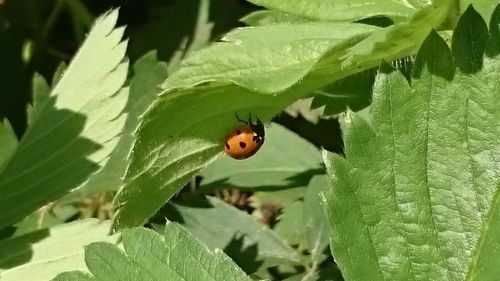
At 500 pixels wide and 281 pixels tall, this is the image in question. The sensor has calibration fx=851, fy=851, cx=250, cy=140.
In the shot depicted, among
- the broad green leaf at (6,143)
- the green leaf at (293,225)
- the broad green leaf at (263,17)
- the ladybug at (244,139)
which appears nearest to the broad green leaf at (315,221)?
the green leaf at (293,225)

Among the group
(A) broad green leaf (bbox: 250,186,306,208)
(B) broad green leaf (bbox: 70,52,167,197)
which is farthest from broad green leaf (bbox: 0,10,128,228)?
(A) broad green leaf (bbox: 250,186,306,208)

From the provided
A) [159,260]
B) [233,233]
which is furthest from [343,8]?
[233,233]

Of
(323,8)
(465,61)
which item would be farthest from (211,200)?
(465,61)

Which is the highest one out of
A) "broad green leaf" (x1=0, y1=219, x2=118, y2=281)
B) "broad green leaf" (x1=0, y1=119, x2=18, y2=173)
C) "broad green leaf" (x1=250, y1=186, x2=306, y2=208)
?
"broad green leaf" (x1=0, y1=119, x2=18, y2=173)

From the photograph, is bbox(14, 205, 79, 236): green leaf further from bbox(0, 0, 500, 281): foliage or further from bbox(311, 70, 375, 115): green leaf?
bbox(311, 70, 375, 115): green leaf

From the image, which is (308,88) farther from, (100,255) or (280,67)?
(100,255)

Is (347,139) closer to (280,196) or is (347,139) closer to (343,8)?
(343,8)

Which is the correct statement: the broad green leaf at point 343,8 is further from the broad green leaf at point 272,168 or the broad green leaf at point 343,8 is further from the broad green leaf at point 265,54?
the broad green leaf at point 272,168
